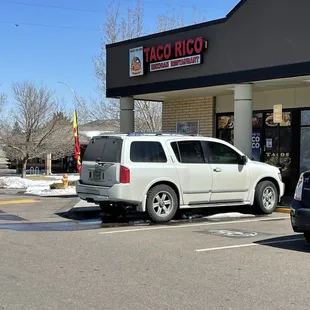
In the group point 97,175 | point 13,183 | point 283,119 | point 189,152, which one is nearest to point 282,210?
point 189,152

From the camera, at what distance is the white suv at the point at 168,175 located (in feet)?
36.3

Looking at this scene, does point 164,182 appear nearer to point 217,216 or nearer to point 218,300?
point 217,216

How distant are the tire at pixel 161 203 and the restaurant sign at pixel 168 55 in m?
5.47

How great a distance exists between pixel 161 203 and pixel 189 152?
1.44 m

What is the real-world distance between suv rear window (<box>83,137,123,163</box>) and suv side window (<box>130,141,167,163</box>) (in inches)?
12.2

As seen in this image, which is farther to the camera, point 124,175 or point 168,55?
point 168,55

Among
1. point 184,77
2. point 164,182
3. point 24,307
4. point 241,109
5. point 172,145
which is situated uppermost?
point 184,77

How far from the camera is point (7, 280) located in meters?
6.11

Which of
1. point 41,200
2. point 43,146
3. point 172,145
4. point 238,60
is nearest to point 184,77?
point 238,60

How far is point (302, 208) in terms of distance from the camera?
802cm

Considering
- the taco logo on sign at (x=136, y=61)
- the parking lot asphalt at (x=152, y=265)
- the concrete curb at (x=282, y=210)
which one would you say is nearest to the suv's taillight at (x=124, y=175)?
the parking lot asphalt at (x=152, y=265)

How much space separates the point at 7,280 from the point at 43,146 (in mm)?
30353

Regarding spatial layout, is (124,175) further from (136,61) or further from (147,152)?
(136,61)

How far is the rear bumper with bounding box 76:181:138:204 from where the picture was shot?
35.7ft
